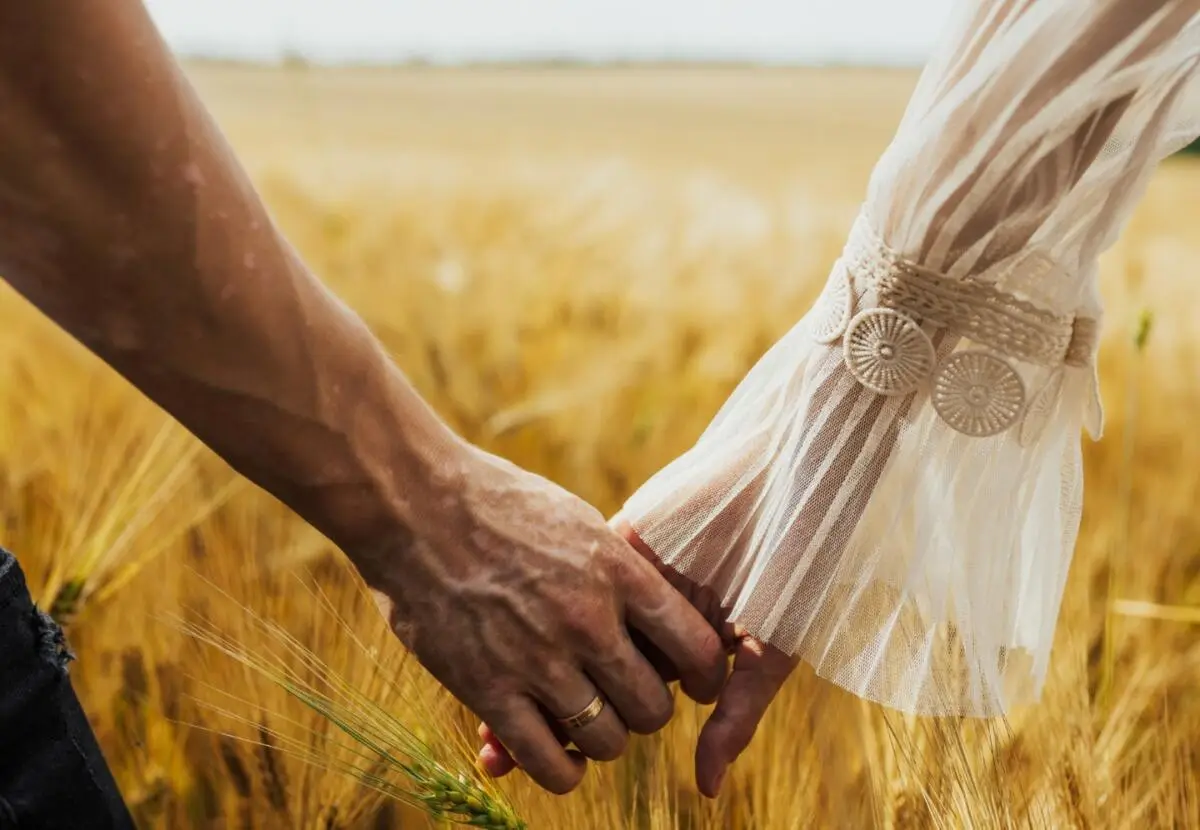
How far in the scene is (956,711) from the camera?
65cm

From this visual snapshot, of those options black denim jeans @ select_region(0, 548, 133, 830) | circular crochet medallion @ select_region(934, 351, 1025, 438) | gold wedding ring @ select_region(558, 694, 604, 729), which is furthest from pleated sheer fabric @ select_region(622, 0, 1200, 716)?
black denim jeans @ select_region(0, 548, 133, 830)

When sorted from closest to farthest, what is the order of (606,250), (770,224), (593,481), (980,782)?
(980,782), (593,481), (606,250), (770,224)

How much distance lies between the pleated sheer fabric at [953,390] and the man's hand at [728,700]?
26 millimetres

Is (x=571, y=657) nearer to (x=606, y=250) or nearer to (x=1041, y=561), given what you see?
(x=1041, y=561)

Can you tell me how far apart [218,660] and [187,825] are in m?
0.13

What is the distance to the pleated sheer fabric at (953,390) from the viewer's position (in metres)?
0.61

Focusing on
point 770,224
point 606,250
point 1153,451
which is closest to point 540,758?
point 1153,451

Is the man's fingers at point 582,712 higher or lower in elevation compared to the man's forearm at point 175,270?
lower

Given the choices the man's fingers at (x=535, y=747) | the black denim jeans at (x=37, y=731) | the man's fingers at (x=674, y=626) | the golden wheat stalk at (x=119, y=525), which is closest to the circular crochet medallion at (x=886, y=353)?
the man's fingers at (x=674, y=626)

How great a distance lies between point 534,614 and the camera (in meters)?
0.67

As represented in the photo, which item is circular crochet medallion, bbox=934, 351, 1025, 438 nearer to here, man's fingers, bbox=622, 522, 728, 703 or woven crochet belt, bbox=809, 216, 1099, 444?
woven crochet belt, bbox=809, 216, 1099, 444

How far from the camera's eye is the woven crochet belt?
0.64m

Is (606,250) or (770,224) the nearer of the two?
(606,250)

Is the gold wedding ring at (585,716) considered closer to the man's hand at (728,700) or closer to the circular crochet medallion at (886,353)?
the man's hand at (728,700)
